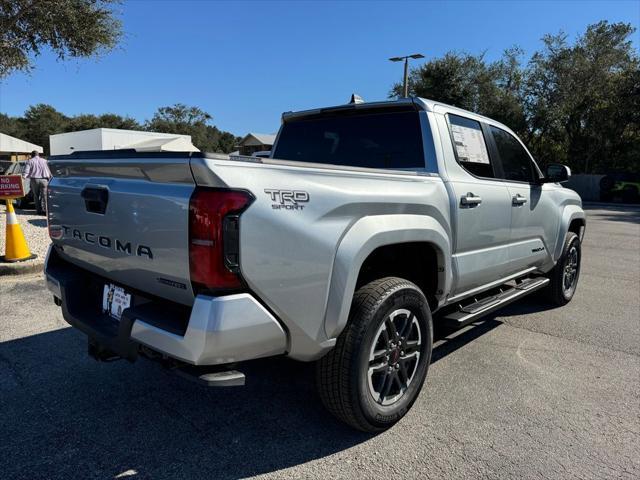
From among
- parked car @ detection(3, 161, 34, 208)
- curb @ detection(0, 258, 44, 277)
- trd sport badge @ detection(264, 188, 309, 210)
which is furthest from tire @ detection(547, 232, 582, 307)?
parked car @ detection(3, 161, 34, 208)

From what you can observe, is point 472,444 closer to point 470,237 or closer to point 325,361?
point 325,361

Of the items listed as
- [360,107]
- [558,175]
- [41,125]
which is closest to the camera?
[360,107]

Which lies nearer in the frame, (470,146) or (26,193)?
(470,146)

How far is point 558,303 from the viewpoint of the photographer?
5.42m

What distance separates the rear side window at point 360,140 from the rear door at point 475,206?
0.27 m

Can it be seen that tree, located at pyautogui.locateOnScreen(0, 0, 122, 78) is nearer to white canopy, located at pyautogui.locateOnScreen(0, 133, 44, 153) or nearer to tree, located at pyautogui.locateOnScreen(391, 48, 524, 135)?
tree, located at pyautogui.locateOnScreen(391, 48, 524, 135)

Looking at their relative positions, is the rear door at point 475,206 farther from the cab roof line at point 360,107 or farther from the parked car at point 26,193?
the parked car at point 26,193

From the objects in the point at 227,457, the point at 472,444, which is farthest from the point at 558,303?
the point at 227,457

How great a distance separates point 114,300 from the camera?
2.55 metres

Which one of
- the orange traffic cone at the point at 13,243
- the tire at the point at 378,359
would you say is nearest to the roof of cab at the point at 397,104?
the tire at the point at 378,359

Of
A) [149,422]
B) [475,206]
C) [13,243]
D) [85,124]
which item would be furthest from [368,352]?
[85,124]

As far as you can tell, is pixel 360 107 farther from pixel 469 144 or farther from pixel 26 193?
pixel 26 193

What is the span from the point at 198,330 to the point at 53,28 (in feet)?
37.6

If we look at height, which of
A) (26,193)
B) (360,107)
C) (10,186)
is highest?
(360,107)
